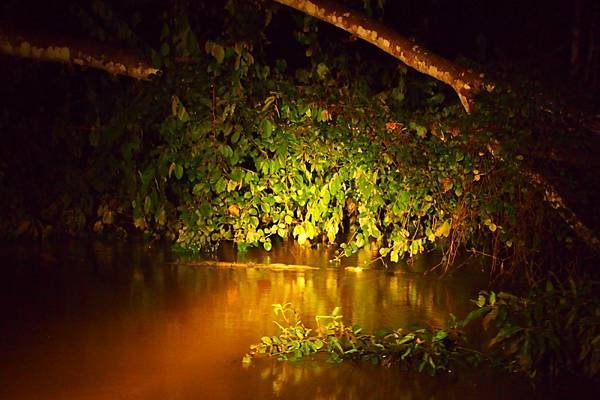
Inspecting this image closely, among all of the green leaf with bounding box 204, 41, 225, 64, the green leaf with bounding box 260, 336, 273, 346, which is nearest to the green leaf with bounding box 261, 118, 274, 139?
the green leaf with bounding box 204, 41, 225, 64

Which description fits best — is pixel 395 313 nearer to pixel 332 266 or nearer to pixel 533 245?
pixel 533 245

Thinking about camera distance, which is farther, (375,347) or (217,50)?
(217,50)

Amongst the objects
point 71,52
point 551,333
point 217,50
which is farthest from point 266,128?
point 551,333

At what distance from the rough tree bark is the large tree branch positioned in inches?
56.4

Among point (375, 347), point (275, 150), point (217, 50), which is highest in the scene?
point (217, 50)

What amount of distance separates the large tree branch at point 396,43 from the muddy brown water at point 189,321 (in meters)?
2.09

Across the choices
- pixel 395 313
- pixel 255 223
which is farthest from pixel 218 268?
pixel 395 313

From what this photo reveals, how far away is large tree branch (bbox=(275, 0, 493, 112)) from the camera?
656 cm

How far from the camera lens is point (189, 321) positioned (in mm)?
6664

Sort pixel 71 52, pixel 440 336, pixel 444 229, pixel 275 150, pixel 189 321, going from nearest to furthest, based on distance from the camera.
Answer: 1. pixel 440 336
2. pixel 71 52
3. pixel 189 321
4. pixel 275 150
5. pixel 444 229

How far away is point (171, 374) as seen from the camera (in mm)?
5379

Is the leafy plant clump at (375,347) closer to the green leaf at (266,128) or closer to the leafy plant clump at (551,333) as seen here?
the leafy plant clump at (551,333)

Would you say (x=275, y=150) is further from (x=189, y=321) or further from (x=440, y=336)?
(x=440, y=336)

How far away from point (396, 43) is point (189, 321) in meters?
2.96
